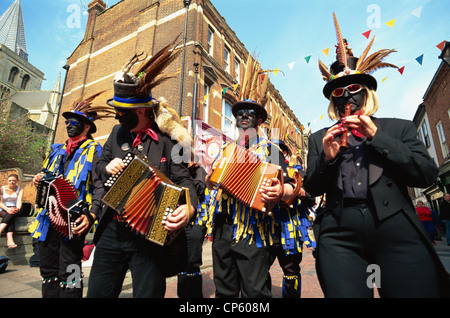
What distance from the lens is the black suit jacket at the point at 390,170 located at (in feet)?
4.88

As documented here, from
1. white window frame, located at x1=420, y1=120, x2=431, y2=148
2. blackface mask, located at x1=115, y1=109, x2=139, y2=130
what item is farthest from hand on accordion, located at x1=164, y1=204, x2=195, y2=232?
white window frame, located at x1=420, y1=120, x2=431, y2=148

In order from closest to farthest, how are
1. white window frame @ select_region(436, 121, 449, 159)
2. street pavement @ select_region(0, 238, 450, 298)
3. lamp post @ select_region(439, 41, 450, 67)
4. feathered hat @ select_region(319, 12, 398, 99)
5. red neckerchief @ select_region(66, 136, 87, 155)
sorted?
feathered hat @ select_region(319, 12, 398, 99)
red neckerchief @ select_region(66, 136, 87, 155)
street pavement @ select_region(0, 238, 450, 298)
lamp post @ select_region(439, 41, 450, 67)
white window frame @ select_region(436, 121, 449, 159)

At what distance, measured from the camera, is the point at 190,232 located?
385 cm

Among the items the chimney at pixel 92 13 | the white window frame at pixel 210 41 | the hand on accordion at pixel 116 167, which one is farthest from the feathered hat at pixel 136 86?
the chimney at pixel 92 13

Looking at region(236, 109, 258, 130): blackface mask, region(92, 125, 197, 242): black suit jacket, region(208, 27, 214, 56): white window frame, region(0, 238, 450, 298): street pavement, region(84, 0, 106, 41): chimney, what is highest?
region(84, 0, 106, 41): chimney

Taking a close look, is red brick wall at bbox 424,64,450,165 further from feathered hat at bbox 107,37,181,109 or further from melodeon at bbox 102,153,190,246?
melodeon at bbox 102,153,190,246

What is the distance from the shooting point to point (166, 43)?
14742mm

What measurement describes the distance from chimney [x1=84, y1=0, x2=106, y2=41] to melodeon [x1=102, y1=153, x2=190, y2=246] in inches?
902

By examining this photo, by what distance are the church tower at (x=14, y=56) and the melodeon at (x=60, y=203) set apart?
6921cm

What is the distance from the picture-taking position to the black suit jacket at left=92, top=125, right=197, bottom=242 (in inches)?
83.7

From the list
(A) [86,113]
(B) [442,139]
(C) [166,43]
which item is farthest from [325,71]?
(B) [442,139]

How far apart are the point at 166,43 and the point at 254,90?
13730 millimetres
